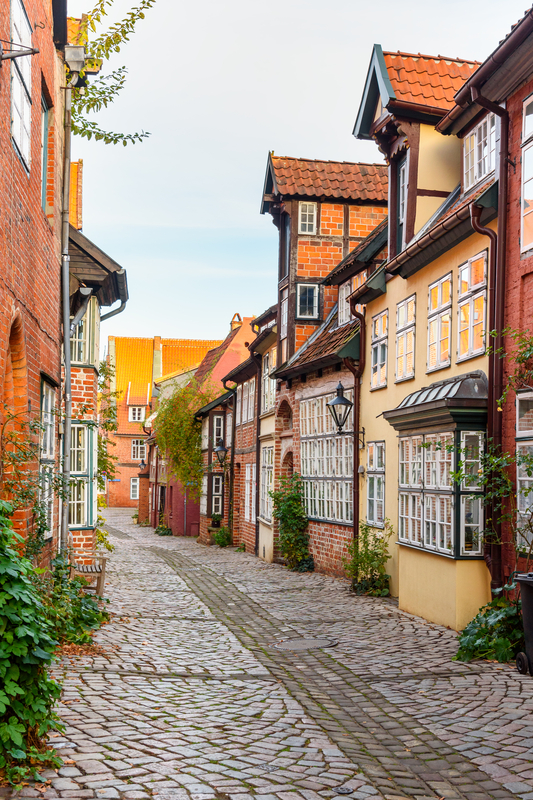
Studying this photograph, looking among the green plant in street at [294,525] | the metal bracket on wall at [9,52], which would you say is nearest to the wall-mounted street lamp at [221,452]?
the green plant in street at [294,525]

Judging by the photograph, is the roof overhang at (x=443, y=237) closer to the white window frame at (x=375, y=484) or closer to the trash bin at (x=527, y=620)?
the white window frame at (x=375, y=484)

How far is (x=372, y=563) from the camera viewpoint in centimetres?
1362

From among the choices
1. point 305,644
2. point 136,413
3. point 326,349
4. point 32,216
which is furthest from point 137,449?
point 32,216

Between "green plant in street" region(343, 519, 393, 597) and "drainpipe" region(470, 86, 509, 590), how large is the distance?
13.8 ft

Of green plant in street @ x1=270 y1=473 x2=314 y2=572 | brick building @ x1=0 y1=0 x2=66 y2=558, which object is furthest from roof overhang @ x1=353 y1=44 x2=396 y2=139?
green plant in street @ x1=270 y1=473 x2=314 y2=572

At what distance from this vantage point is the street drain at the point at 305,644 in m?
9.27

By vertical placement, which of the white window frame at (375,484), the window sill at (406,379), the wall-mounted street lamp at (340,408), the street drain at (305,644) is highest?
the window sill at (406,379)

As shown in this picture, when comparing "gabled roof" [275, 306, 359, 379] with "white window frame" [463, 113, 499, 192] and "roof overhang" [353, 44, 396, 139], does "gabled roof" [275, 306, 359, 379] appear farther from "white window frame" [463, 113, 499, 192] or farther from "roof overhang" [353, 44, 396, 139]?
"white window frame" [463, 113, 499, 192]

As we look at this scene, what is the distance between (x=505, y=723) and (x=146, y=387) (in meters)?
59.1

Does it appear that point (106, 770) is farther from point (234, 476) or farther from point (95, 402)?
point (234, 476)

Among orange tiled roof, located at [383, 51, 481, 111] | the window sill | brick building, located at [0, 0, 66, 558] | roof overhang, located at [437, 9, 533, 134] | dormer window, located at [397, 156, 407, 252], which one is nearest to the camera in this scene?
brick building, located at [0, 0, 66, 558]

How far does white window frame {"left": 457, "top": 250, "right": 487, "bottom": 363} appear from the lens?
9.88 metres

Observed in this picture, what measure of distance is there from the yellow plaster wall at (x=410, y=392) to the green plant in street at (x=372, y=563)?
0.48 feet

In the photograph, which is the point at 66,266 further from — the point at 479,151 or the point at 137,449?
the point at 137,449
